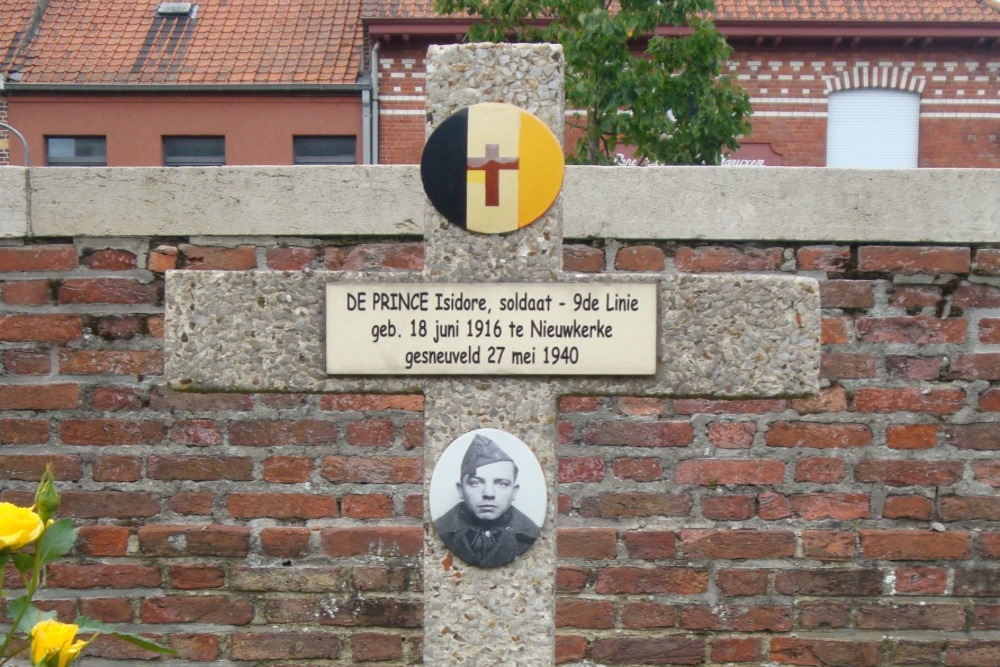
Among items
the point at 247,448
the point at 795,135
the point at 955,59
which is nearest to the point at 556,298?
the point at 247,448

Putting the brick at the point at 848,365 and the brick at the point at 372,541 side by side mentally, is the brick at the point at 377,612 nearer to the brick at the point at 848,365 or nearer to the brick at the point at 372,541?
the brick at the point at 372,541

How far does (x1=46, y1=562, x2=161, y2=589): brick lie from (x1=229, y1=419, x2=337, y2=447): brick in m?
0.45

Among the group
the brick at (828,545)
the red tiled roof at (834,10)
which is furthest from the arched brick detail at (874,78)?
the brick at (828,545)

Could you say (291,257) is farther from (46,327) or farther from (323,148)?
(323,148)

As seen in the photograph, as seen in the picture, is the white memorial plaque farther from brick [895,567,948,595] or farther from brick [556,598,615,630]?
brick [895,567,948,595]

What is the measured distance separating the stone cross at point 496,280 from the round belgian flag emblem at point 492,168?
0.03 meters

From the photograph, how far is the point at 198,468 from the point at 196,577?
31 centimetres

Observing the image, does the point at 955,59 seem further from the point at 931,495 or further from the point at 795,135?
the point at 931,495

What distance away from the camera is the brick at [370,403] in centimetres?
261

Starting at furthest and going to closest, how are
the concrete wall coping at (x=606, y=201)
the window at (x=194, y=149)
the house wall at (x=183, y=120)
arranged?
the window at (x=194, y=149), the house wall at (x=183, y=120), the concrete wall coping at (x=606, y=201)

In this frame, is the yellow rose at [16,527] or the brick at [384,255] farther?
the brick at [384,255]

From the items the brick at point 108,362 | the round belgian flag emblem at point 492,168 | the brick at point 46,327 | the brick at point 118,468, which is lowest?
the brick at point 118,468

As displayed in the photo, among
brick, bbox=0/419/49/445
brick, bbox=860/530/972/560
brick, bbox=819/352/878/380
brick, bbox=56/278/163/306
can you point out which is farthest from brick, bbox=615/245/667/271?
brick, bbox=0/419/49/445

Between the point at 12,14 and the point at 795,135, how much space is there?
12.1 meters
